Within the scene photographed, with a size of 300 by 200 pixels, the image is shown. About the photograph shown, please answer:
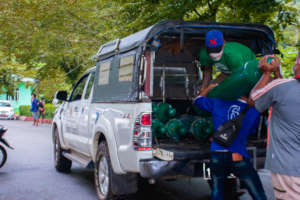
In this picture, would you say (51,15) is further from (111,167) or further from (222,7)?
(111,167)

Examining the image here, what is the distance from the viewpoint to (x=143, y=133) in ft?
15.6

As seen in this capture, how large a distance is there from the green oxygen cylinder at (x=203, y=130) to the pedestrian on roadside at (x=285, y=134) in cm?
262

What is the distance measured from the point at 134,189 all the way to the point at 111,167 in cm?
44

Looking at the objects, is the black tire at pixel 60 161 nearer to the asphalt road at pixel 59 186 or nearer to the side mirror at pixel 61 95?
the asphalt road at pixel 59 186

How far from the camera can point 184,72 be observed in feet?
25.1

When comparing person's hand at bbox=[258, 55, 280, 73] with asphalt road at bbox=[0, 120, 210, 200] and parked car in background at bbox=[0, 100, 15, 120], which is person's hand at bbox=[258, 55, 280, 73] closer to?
asphalt road at bbox=[0, 120, 210, 200]

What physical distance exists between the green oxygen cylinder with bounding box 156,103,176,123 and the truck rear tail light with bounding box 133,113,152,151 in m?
1.52

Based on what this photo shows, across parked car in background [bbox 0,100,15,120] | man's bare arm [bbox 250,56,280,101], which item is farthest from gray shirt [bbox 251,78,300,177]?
parked car in background [bbox 0,100,15,120]

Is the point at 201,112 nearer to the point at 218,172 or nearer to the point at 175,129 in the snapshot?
the point at 175,129

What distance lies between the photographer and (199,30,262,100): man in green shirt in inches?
167

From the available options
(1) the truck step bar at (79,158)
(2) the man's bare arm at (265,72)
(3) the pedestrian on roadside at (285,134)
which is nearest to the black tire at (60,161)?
(1) the truck step bar at (79,158)

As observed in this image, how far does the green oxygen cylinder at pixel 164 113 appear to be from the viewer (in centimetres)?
633

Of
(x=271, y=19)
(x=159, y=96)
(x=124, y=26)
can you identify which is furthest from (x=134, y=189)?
(x=124, y=26)

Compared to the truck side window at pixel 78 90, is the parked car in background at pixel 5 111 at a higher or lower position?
lower
